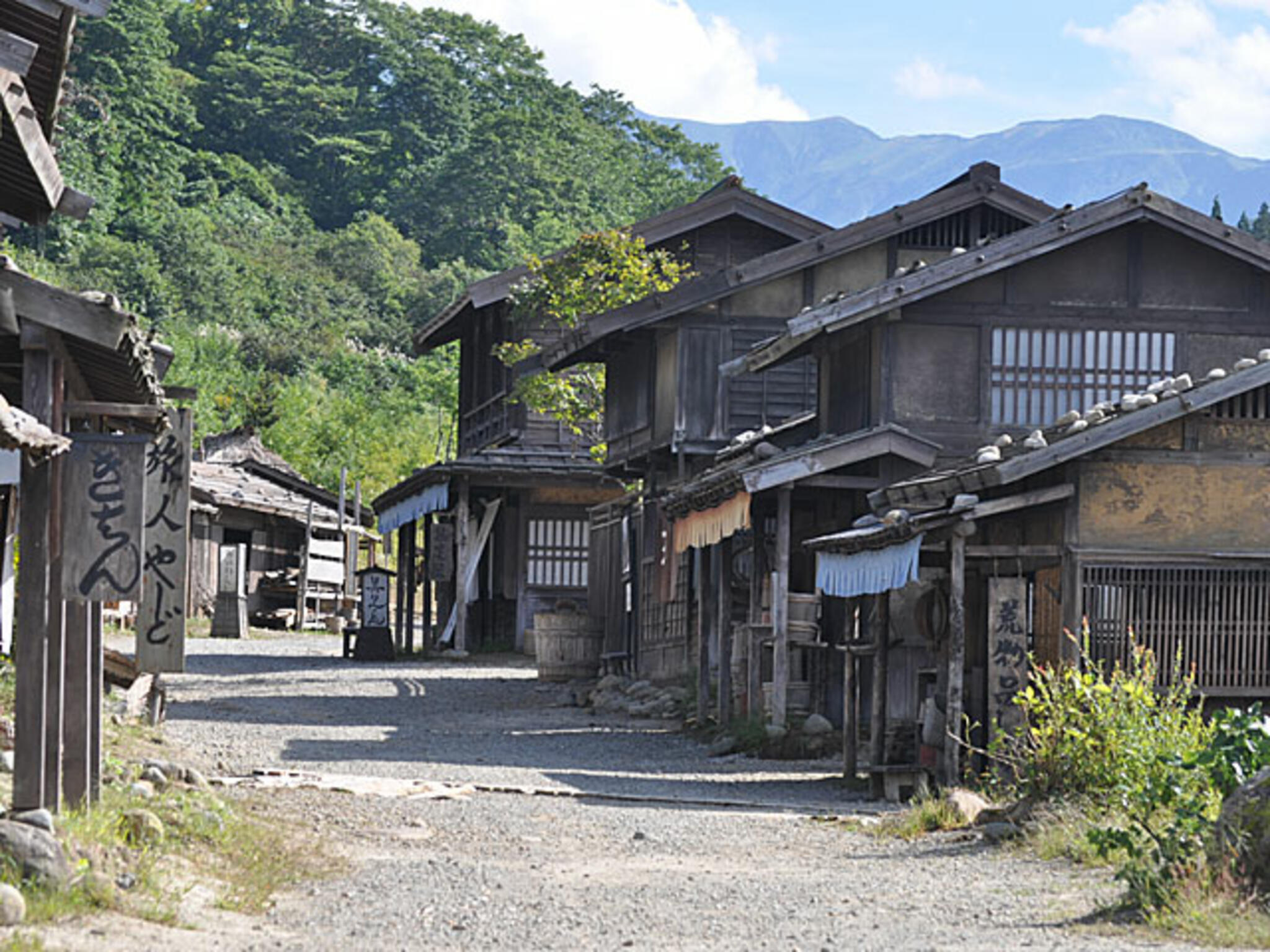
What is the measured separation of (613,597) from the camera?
30500mm

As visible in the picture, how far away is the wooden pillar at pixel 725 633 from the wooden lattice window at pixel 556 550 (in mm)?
12978

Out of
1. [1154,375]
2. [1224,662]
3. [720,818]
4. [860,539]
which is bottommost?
[720,818]

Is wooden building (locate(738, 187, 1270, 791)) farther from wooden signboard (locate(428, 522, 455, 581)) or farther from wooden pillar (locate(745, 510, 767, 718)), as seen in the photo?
wooden signboard (locate(428, 522, 455, 581))

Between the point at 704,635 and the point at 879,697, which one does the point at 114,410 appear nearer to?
the point at 879,697

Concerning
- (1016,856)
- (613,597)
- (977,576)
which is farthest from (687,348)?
(1016,856)

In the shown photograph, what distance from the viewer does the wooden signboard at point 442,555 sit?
35.9m

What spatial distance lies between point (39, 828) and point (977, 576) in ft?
35.7

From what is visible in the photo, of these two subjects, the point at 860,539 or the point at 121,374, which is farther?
the point at 860,539

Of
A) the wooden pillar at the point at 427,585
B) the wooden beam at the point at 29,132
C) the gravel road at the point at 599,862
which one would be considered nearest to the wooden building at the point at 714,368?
the gravel road at the point at 599,862

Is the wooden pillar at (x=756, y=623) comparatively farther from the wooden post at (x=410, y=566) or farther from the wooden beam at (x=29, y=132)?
the wooden post at (x=410, y=566)

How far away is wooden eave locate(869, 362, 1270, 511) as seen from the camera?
622 inches

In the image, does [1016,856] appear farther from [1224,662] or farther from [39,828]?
[39,828]

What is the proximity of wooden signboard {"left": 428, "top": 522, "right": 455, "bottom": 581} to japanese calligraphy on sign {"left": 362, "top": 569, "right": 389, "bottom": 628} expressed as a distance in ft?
5.37

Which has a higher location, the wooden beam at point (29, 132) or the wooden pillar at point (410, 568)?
the wooden beam at point (29, 132)
